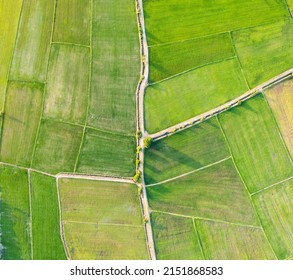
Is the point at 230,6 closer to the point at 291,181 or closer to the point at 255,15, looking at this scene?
the point at 255,15

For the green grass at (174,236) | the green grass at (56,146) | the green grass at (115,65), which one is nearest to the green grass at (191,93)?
the green grass at (115,65)

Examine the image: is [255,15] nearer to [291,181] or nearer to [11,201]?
[291,181]

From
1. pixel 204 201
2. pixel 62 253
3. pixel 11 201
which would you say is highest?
pixel 11 201

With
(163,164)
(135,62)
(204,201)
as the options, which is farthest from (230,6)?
(204,201)

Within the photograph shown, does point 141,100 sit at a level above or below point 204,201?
above

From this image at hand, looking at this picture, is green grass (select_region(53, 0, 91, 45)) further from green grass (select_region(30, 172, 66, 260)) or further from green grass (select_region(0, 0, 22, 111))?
green grass (select_region(30, 172, 66, 260))

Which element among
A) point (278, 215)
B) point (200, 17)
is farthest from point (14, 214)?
point (200, 17)
